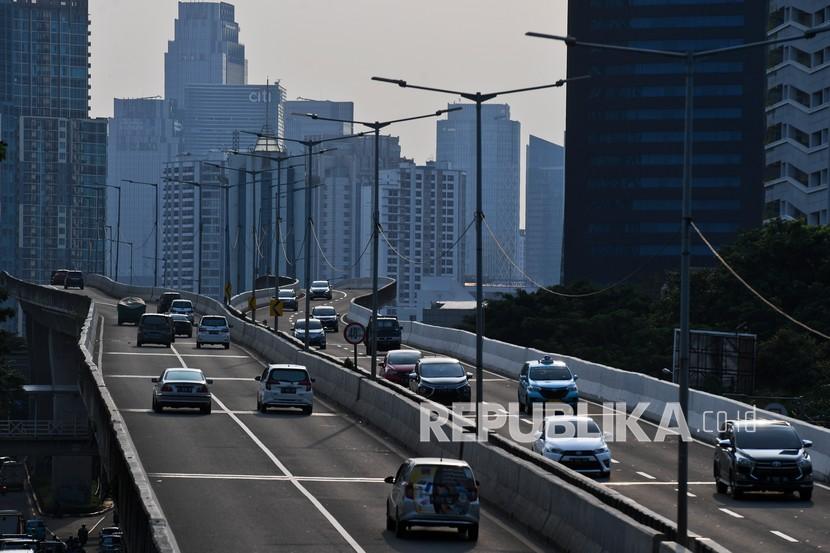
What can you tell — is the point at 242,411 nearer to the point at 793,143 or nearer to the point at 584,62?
the point at 793,143

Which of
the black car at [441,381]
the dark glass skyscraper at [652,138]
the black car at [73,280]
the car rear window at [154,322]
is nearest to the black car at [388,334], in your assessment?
the car rear window at [154,322]

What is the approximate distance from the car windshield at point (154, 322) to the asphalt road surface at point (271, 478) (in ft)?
59.9

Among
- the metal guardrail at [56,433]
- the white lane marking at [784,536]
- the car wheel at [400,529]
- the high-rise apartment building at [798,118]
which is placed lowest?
the metal guardrail at [56,433]

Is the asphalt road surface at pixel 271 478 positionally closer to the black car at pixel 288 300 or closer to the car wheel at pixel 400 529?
the car wheel at pixel 400 529

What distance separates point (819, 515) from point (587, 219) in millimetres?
160332

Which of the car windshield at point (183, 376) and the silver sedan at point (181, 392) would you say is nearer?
the silver sedan at point (181, 392)

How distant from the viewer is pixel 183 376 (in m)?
47.4

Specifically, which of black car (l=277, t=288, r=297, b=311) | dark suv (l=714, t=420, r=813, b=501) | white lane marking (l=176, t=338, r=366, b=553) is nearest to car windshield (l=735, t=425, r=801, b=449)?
dark suv (l=714, t=420, r=813, b=501)

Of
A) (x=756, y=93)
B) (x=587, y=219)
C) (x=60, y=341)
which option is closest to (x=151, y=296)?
(x=60, y=341)

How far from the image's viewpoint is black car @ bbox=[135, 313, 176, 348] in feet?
250

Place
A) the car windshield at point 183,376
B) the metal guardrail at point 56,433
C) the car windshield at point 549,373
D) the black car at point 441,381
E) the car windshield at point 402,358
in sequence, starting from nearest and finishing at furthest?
the car windshield at point 183,376 → the car windshield at point 549,373 → the black car at point 441,381 → the car windshield at point 402,358 → the metal guardrail at point 56,433

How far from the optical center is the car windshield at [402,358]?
57844mm

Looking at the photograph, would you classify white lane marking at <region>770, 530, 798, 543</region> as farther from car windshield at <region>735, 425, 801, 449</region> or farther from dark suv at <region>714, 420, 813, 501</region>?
car windshield at <region>735, 425, 801, 449</region>

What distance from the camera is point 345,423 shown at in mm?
46125
